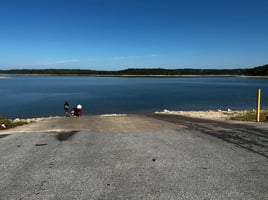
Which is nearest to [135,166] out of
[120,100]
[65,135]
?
[65,135]

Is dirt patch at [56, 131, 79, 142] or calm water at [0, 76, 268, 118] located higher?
dirt patch at [56, 131, 79, 142]

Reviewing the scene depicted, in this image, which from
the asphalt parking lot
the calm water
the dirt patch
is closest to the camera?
the asphalt parking lot

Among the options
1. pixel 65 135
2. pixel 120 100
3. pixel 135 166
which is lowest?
pixel 120 100

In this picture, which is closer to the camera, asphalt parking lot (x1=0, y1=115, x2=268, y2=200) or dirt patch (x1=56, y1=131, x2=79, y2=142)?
asphalt parking lot (x1=0, y1=115, x2=268, y2=200)

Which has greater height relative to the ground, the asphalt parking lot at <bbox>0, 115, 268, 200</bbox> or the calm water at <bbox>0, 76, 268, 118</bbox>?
the asphalt parking lot at <bbox>0, 115, 268, 200</bbox>

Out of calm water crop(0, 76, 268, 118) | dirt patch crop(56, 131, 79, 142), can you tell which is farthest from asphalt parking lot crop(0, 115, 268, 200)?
calm water crop(0, 76, 268, 118)

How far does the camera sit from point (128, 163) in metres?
5.71

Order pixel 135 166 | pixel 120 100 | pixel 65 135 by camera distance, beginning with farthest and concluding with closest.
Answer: pixel 120 100 < pixel 65 135 < pixel 135 166

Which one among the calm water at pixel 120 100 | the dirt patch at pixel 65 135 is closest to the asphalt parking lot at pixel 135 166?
the dirt patch at pixel 65 135

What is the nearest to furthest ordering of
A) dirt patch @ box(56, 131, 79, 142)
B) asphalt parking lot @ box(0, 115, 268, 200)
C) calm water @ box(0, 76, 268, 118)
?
asphalt parking lot @ box(0, 115, 268, 200)
dirt patch @ box(56, 131, 79, 142)
calm water @ box(0, 76, 268, 118)

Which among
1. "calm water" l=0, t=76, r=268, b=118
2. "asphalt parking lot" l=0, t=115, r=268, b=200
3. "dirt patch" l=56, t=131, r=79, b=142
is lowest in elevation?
"calm water" l=0, t=76, r=268, b=118

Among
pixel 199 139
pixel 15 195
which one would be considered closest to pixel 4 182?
pixel 15 195

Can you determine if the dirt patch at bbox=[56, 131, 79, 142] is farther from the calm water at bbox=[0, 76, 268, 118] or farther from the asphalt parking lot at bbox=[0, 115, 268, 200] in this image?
the calm water at bbox=[0, 76, 268, 118]

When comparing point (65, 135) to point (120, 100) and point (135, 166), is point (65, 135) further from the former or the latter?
point (120, 100)
